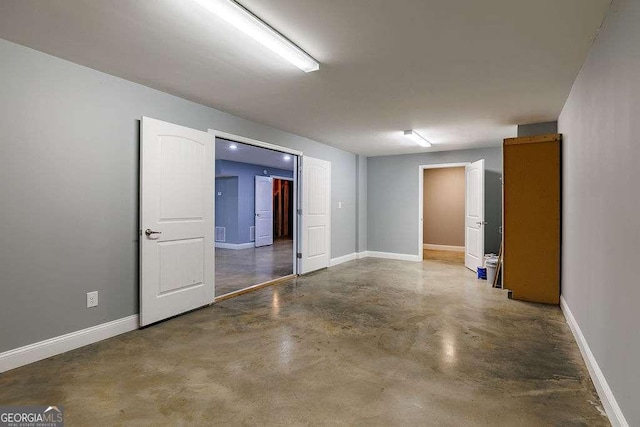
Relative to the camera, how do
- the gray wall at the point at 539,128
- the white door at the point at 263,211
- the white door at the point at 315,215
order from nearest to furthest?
the gray wall at the point at 539,128
the white door at the point at 315,215
the white door at the point at 263,211

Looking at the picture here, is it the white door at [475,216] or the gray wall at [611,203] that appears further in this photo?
the white door at [475,216]

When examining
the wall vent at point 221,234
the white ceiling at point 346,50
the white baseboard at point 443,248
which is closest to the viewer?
the white ceiling at point 346,50

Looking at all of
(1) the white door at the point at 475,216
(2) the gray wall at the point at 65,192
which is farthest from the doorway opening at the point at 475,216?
(2) the gray wall at the point at 65,192

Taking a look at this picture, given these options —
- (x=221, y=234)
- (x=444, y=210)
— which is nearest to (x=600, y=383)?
(x=444, y=210)

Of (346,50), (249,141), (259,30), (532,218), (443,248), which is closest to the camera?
(259,30)

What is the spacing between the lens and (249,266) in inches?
256

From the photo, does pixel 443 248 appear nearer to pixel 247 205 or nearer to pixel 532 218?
pixel 532 218

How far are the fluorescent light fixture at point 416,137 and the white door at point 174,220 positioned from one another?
2976 mm

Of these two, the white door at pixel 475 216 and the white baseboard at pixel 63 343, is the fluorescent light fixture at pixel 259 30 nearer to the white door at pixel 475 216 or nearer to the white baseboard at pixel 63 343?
the white baseboard at pixel 63 343

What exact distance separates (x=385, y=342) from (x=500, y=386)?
94 centimetres

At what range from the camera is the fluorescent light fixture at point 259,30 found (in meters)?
1.91

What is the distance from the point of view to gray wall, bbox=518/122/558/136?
14.8ft

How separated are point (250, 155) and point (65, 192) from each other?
5.33m

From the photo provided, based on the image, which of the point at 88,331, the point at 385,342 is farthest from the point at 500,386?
the point at 88,331
